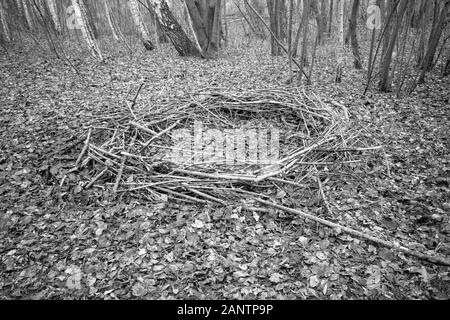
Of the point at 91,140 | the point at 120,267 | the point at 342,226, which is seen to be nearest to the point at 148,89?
the point at 91,140

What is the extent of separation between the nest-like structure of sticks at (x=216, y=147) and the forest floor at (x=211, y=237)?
11.5 inches

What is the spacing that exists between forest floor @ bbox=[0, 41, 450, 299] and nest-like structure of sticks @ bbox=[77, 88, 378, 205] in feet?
0.96

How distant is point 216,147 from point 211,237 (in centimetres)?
168

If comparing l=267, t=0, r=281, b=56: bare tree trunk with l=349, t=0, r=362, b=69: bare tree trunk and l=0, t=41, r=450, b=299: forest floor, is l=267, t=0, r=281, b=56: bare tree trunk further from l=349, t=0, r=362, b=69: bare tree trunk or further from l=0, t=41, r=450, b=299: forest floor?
l=0, t=41, r=450, b=299: forest floor

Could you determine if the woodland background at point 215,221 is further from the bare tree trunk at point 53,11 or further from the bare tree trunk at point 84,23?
the bare tree trunk at point 53,11

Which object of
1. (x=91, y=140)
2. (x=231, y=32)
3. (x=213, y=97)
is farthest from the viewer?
(x=231, y=32)

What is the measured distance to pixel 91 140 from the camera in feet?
14.3

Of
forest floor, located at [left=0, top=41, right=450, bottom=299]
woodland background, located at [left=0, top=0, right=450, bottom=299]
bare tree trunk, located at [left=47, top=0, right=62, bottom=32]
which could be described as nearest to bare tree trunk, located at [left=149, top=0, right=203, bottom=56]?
woodland background, located at [left=0, top=0, right=450, bottom=299]

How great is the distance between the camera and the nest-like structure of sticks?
3.57 metres

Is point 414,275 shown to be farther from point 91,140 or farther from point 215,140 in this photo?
point 91,140

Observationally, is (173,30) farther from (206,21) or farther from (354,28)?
(354,28)

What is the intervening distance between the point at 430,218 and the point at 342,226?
110 cm

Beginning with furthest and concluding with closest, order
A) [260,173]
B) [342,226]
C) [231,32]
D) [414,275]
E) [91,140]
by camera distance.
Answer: [231,32]
[91,140]
[260,173]
[342,226]
[414,275]

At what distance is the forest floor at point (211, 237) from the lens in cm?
253
